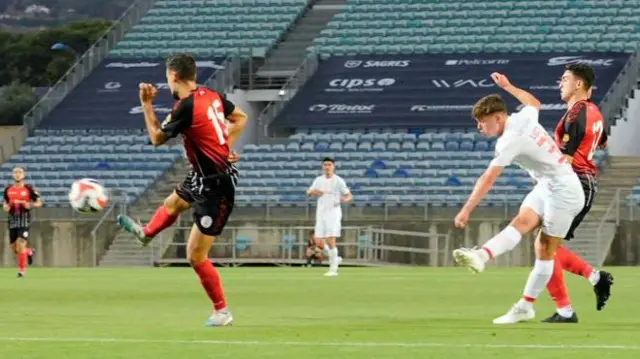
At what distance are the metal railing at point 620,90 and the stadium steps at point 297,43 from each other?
33.0 ft

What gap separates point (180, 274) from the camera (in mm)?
29531

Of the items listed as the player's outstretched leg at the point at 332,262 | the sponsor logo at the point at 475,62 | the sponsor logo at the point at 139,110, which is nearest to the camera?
the player's outstretched leg at the point at 332,262

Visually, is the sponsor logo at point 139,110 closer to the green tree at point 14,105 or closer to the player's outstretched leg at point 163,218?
the green tree at point 14,105

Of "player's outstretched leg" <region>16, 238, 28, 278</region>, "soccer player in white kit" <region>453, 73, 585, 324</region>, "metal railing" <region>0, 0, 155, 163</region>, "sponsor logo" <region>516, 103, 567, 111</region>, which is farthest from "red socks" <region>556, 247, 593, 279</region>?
"metal railing" <region>0, 0, 155, 163</region>

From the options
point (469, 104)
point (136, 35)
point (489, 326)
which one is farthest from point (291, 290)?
point (136, 35)

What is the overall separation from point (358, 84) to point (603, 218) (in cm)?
1205

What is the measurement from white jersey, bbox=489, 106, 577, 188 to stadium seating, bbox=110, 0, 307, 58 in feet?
122

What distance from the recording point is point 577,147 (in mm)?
15234

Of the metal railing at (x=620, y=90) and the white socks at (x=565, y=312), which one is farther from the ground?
the metal railing at (x=620, y=90)

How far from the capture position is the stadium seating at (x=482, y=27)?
48.1 meters

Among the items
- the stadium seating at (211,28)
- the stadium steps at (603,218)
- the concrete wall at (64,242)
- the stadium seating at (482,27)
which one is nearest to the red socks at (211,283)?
the stadium steps at (603,218)

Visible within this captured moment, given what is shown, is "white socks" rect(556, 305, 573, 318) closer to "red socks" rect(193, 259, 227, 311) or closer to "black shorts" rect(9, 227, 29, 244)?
"red socks" rect(193, 259, 227, 311)

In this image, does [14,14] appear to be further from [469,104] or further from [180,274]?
[180,274]

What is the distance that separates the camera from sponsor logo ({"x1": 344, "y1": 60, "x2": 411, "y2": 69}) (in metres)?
49.0
